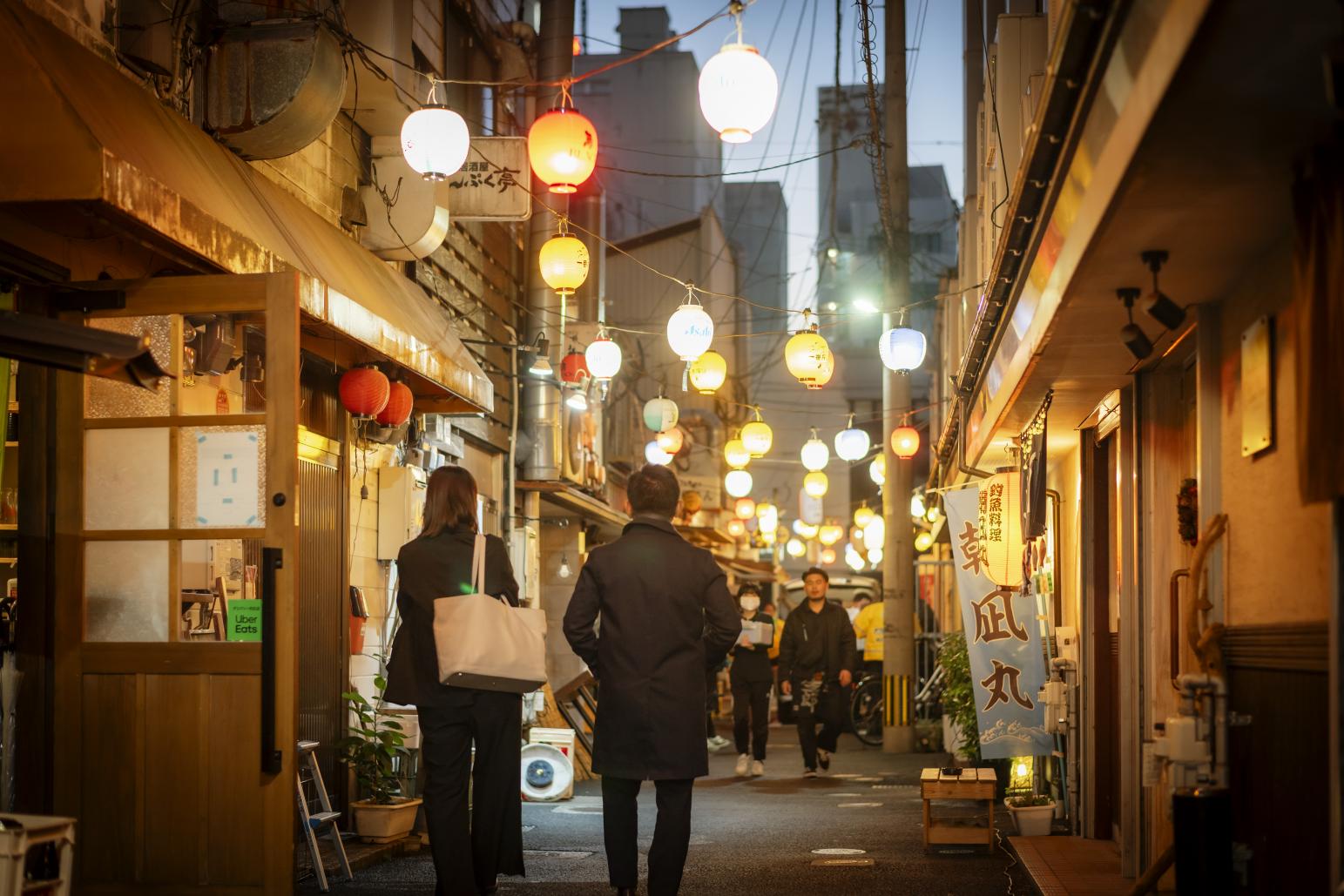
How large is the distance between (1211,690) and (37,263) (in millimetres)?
6204

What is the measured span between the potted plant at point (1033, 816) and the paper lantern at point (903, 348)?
703 cm

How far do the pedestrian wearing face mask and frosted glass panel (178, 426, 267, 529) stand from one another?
10.8m

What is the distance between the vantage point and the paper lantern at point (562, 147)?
1109cm

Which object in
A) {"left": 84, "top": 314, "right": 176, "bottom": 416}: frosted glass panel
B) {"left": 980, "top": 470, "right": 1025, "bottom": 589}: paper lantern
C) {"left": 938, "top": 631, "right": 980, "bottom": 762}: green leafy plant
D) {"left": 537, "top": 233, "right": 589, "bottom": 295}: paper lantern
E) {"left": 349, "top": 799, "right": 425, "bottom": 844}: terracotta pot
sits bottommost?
{"left": 349, "top": 799, "right": 425, "bottom": 844}: terracotta pot

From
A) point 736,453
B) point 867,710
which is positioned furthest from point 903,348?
point 736,453

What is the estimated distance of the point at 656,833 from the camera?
25.1ft

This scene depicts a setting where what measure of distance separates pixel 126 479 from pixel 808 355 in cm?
1033

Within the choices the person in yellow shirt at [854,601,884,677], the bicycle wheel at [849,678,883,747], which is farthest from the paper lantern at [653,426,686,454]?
the bicycle wheel at [849,678,883,747]

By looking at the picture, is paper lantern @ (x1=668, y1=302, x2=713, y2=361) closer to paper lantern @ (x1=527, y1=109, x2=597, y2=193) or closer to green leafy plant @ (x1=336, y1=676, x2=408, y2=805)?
paper lantern @ (x1=527, y1=109, x2=597, y2=193)

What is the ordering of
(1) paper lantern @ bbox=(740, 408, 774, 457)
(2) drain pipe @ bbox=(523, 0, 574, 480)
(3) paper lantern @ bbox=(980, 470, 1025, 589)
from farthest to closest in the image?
(1) paper lantern @ bbox=(740, 408, 774, 457), (2) drain pipe @ bbox=(523, 0, 574, 480), (3) paper lantern @ bbox=(980, 470, 1025, 589)

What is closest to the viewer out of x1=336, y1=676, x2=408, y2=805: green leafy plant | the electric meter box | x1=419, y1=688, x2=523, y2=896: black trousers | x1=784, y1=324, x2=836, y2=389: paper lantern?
x1=419, y1=688, x2=523, y2=896: black trousers

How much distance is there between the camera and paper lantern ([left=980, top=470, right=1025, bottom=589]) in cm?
1275

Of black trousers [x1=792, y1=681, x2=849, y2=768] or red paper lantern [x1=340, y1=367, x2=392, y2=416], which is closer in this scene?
red paper lantern [x1=340, y1=367, x2=392, y2=416]

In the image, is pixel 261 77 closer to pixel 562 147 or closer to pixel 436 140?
pixel 436 140
